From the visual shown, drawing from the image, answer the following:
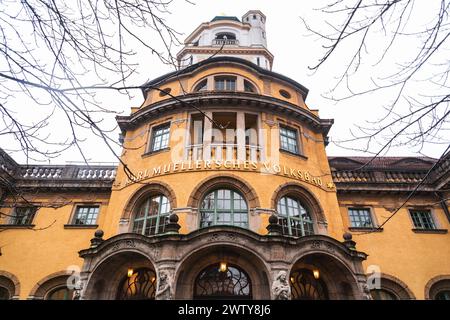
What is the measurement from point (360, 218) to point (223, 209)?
8.31 m

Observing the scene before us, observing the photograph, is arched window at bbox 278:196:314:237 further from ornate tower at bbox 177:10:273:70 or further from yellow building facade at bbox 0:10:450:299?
ornate tower at bbox 177:10:273:70

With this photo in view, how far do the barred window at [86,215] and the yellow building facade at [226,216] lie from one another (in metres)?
0.07

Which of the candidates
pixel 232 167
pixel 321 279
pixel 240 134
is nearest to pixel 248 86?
pixel 240 134

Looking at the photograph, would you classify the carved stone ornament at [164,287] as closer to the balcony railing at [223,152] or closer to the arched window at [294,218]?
the arched window at [294,218]

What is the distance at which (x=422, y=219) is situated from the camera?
15.8m

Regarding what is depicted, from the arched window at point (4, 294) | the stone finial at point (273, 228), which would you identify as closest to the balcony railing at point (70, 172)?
the arched window at point (4, 294)

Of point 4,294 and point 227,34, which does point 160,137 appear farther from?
point 227,34

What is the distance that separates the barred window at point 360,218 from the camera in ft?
50.8

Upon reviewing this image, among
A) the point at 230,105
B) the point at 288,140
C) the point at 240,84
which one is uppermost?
the point at 240,84

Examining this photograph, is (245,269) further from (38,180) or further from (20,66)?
(38,180)

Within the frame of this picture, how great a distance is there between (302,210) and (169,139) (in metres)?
7.04

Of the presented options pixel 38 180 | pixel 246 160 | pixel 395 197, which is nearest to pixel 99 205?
pixel 38 180

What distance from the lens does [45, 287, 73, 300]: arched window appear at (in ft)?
43.9

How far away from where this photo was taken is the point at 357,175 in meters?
16.6
